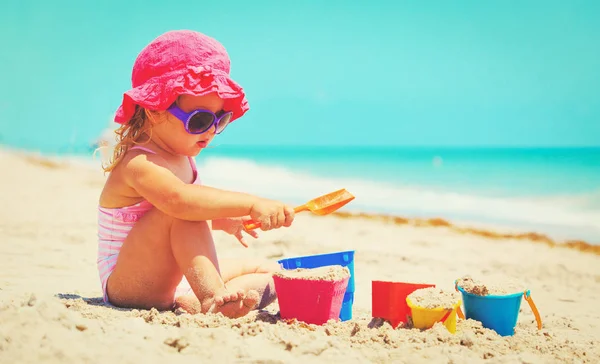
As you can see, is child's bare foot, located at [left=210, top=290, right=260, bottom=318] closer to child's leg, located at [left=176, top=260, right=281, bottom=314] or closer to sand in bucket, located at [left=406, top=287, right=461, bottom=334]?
child's leg, located at [left=176, top=260, right=281, bottom=314]

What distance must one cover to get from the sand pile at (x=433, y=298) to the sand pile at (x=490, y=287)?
0.32 ft

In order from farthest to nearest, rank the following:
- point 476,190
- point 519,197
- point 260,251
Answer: point 476,190 < point 519,197 < point 260,251

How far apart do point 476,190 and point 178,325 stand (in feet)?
41.9

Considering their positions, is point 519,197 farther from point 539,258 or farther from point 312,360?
point 312,360

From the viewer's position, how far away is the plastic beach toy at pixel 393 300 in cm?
244

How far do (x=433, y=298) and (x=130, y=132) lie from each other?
4.94ft

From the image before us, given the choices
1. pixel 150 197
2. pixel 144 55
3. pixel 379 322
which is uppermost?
pixel 144 55

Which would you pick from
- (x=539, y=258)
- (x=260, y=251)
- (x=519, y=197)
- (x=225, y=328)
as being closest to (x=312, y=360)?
(x=225, y=328)

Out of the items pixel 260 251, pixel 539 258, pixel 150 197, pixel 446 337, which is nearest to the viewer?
pixel 446 337

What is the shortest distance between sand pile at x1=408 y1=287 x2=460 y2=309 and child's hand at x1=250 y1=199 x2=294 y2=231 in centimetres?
62

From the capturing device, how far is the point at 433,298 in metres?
2.26

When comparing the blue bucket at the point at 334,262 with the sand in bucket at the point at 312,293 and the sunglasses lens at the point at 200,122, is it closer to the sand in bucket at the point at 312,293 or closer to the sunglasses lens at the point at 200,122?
the sand in bucket at the point at 312,293

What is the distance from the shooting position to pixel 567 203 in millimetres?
10758

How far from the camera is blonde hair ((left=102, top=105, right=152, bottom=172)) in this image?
243cm
